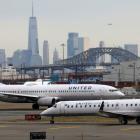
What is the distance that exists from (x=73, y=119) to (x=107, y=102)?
756 cm

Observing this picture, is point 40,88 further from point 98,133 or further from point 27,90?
point 98,133

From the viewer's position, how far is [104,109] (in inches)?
2018

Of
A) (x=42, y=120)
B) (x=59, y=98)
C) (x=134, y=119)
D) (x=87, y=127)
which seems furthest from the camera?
(x=59, y=98)

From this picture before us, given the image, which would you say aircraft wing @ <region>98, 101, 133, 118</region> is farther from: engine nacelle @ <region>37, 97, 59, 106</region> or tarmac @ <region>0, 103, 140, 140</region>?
engine nacelle @ <region>37, 97, 59, 106</region>

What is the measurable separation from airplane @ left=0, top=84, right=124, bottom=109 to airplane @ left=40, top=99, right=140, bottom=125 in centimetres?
2608

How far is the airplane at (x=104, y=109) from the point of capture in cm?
5041

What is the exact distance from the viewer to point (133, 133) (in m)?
41.8

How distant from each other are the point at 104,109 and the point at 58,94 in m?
30.2

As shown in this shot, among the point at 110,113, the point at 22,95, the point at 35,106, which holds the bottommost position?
the point at 35,106

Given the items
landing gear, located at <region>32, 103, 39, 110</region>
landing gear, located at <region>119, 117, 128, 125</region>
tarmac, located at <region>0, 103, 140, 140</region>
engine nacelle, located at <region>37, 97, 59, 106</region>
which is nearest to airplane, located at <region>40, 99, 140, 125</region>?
landing gear, located at <region>119, 117, 128, 125</region>

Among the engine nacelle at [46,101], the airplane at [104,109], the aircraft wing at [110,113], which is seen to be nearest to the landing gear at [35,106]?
the engine nacelle at [46,101]

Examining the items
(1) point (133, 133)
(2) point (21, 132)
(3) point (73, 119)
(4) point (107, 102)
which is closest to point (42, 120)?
(3) point (73, 119)

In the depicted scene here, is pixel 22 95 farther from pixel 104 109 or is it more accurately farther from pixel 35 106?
pixel 104 109

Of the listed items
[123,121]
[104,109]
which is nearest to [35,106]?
[104,109]
